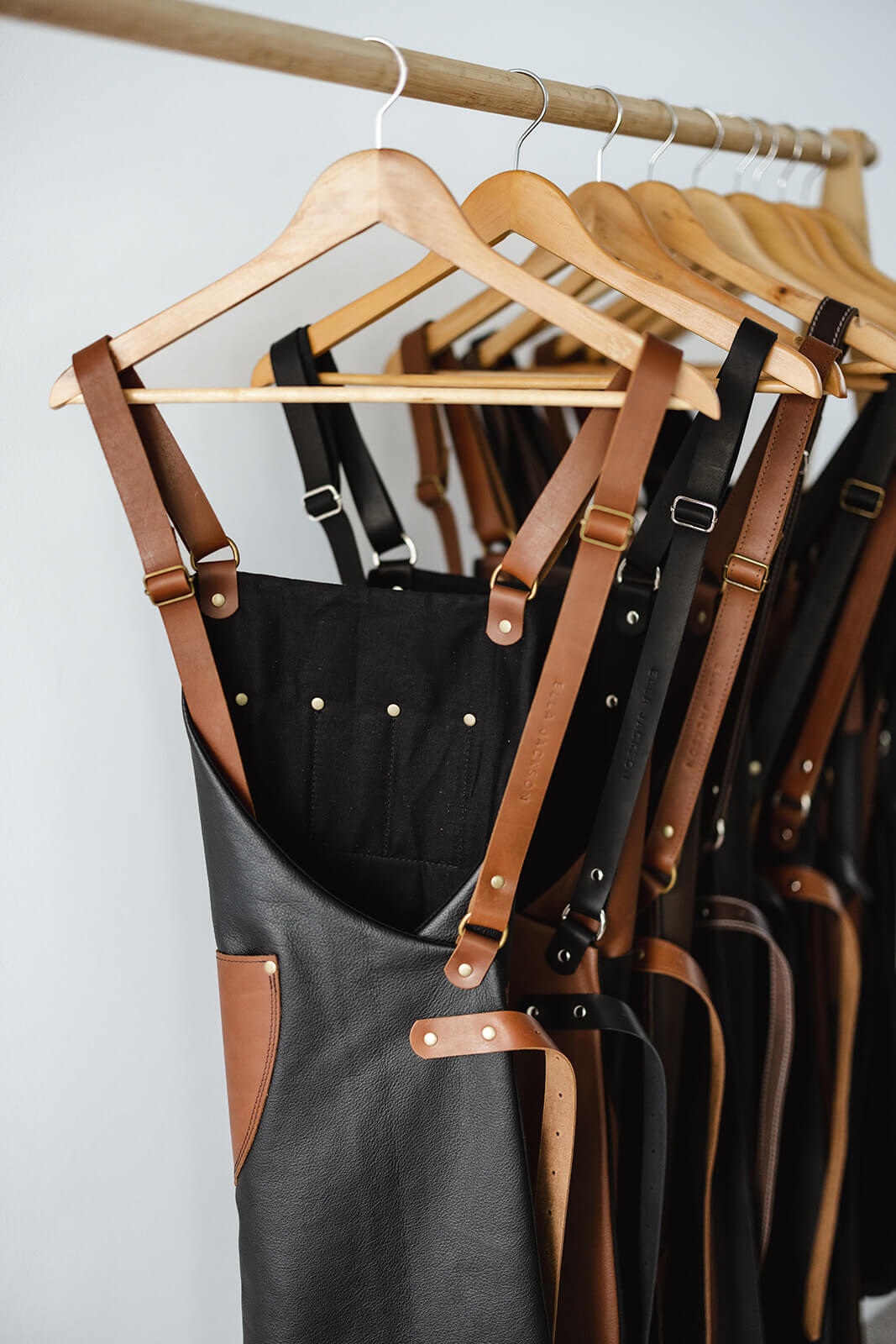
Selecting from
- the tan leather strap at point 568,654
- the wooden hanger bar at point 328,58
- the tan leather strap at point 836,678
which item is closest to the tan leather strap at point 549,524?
the tan leather strap at point 568,654

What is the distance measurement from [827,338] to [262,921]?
67 cm

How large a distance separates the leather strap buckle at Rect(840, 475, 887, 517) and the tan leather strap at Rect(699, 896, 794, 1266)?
39 centimetres

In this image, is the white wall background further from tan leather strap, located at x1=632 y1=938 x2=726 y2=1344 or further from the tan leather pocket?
tan leather strap, located at x1=632 y1=938 x2=726 y2=1344

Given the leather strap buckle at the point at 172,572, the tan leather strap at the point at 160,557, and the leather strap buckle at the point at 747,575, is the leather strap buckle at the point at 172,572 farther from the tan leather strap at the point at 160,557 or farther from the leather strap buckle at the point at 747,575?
the leather strap buckle at the point at 747,575

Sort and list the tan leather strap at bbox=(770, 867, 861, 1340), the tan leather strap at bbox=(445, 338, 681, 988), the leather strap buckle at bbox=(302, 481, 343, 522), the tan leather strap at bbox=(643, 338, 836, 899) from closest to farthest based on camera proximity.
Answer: the tan leather strap at bbox=(445, 338, 681, 988), the tan leather strap at bbox=(643, 338, 836, 899), the leather strap buckle at bbox=(302, 481, 343, 522), the tan leather strap at bbox=(770, 867, 861, 1340)


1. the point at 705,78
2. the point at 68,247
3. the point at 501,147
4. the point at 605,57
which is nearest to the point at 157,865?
the point at 68,247

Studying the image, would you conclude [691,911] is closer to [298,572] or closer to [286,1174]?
[286,1174]

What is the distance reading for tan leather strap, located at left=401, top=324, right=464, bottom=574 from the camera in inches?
42.3

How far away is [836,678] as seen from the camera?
98cm

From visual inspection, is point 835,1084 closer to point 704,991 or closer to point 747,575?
point 704,991

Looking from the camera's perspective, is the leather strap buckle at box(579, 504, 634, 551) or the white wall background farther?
the white wall background

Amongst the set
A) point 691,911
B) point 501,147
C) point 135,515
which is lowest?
point 691,911

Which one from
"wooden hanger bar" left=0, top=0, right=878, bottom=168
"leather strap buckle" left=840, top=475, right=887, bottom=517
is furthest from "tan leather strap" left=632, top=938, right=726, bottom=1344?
"wooden hanger bar" left=0, top=0, right=878, bottom=168

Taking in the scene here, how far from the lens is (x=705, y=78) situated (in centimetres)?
160
